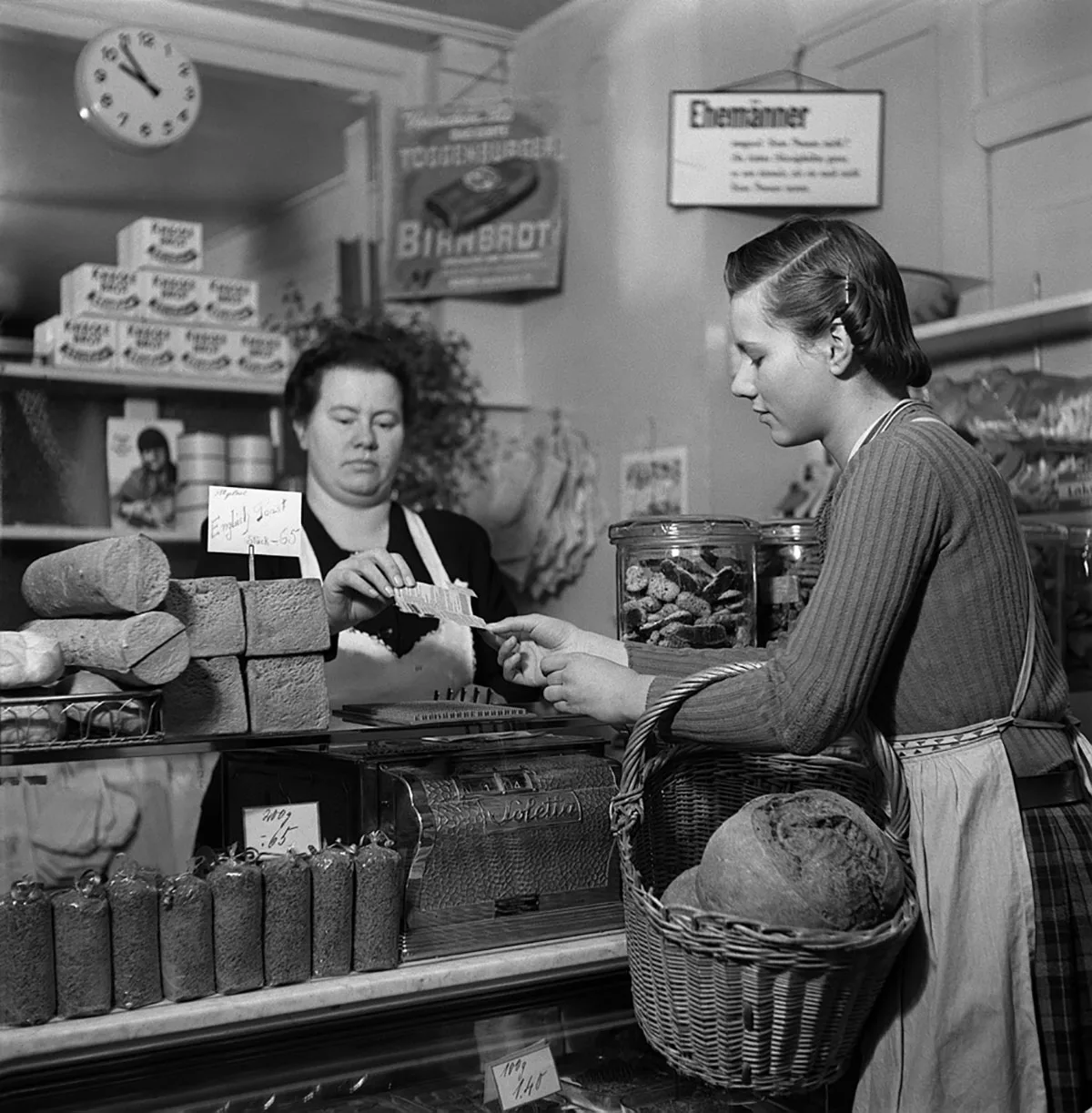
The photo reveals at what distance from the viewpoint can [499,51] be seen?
13.7 ft

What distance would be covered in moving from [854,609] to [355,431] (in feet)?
4.52

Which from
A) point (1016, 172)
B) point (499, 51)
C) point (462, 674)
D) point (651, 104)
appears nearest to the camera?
point (462, 674)

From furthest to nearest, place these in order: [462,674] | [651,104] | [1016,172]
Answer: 1. [651,104]
2. [1016,172]
3. [462,674]

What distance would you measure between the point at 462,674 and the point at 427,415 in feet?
4.55

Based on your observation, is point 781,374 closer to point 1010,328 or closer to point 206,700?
point 206,700

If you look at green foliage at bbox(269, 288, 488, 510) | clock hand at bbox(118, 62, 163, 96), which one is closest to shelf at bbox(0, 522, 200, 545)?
green foliage at bbox(269, 288, 488, 510)

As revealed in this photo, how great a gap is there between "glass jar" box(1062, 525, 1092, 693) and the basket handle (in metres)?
1.34

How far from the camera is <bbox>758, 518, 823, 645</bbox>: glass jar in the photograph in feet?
6.02

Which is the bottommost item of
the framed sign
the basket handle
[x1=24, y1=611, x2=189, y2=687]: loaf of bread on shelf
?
the basket handle

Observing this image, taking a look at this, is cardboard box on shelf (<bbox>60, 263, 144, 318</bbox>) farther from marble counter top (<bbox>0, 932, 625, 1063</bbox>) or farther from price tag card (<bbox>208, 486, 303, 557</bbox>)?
marble counter top (<bbox>0, 932, 625, 1063</bbox>)

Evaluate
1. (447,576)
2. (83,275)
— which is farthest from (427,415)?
(447,576)

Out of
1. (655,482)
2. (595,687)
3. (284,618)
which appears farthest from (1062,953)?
(655,482)

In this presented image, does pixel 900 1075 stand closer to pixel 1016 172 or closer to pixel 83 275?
pixel 1016 172

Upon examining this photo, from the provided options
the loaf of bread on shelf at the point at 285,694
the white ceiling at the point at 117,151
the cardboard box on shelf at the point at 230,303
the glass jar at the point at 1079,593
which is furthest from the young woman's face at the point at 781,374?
the white ceiling at the point at 117,151
